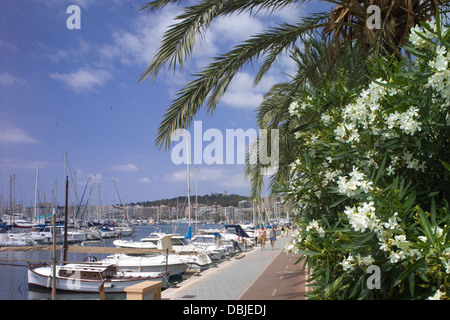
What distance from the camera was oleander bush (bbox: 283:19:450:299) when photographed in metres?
2.82

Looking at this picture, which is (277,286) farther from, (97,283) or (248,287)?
(97,283)

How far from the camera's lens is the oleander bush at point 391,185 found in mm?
2818

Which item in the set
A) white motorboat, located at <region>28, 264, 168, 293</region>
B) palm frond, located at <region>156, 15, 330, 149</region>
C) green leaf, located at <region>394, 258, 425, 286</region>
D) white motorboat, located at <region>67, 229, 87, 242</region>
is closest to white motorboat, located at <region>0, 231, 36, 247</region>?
white motorboat, located at <region>67, 229, 87, 242</region>

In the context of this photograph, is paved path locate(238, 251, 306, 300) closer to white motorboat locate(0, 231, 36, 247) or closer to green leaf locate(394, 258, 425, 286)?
green leaf locate(394, 258, 425, 286)

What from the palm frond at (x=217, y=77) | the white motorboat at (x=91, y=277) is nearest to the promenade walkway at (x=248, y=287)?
the white motorboat at (x=91, y=277)

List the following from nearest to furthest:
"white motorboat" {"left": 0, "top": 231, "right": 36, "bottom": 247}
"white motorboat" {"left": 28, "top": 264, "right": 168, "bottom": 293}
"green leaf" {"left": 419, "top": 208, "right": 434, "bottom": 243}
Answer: "green leaf" {"left": 419, "top": 208, "right": 434, "bottom": 243} → "white motorboat" {"left": 28, "top": 264, "right": 168, "bottom": 293} → "white motorboat" {"left": 0, "top": 231, "right": 36, "bottom": 247}

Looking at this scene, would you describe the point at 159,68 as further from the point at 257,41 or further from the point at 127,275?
the point at 127,275

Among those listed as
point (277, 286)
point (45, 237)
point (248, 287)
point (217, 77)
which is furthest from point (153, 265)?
point (45, 237)

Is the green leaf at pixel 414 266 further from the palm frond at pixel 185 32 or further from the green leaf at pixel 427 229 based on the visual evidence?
the palm frond at pixel 185 32

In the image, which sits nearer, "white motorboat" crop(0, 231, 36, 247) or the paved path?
the paved path

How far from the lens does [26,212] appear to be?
8862 cm

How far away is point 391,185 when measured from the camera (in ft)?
10.0

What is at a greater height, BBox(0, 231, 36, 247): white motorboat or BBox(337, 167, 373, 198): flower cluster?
BBox(337, 167, 373, 198): flower cluster

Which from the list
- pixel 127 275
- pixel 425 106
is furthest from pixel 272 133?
pixel 127 275
